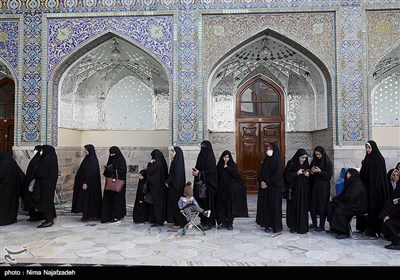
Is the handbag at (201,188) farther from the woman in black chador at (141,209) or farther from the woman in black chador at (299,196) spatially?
the woman in black chador at (299,196)

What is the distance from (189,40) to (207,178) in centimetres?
290

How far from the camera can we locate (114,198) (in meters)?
4.46

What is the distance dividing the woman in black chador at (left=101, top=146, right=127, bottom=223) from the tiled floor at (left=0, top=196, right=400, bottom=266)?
0.18 metres

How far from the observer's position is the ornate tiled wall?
567 centimetres

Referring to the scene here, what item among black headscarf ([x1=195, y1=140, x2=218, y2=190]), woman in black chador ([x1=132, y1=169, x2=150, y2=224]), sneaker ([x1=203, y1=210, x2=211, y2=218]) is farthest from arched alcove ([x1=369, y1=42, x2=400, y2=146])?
woman in black chador ([x1=132, y1=169, x2=150, y2=224])

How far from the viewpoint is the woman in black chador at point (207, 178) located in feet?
13.5

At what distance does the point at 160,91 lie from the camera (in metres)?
7.20

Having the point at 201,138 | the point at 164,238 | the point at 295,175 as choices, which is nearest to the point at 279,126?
the point at 201,138

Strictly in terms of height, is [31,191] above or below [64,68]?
below

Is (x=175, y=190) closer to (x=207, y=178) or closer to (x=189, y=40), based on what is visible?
(x=207, y=178)

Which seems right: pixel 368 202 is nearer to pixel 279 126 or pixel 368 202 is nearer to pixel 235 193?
pixel 235 193

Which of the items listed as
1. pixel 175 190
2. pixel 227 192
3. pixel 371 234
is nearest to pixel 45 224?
pixel 175 190

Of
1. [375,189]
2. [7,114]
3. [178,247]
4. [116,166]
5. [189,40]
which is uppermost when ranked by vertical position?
[189,40]

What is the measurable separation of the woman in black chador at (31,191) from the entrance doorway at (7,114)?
3.00 m
